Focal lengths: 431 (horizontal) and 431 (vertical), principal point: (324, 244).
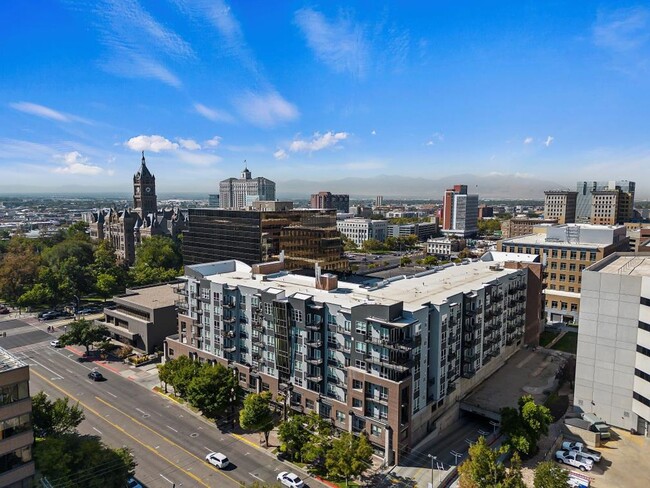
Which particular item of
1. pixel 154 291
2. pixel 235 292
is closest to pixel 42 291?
pixel 154 291

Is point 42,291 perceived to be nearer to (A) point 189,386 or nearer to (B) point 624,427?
(A) point 189,386

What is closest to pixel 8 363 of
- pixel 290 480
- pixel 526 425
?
pixel 290 480

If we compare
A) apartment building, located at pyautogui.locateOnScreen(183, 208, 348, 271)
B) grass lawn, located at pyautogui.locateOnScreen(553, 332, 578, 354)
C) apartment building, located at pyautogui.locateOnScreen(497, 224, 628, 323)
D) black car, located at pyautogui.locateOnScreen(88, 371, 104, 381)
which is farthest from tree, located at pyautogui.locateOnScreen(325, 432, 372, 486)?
apartment building, located at pyautogui.locateOnScreen(497, 224, 628, 323)

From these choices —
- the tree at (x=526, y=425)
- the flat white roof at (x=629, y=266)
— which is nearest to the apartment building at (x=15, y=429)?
the tree at (x=526, y=425)

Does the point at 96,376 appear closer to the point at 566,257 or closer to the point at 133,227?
the point at 566,257

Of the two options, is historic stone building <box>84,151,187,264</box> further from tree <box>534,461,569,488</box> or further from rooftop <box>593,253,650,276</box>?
tree <box>534,461,569,488</box>

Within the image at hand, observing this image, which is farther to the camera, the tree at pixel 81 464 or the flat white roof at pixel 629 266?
the flat white roof at pixel 629 266

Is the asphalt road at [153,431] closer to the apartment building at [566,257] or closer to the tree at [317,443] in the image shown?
the tree at [317,443]
